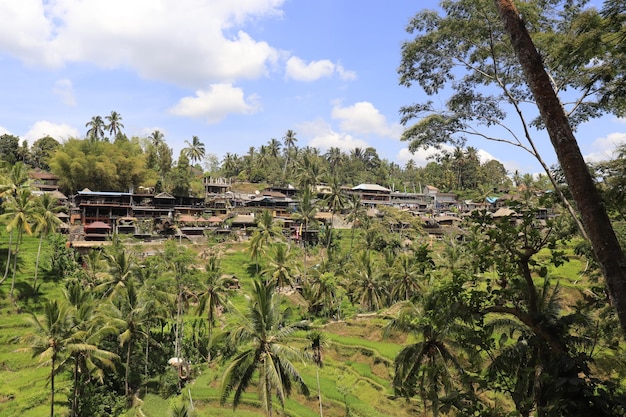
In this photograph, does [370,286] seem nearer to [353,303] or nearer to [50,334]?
[353,303]

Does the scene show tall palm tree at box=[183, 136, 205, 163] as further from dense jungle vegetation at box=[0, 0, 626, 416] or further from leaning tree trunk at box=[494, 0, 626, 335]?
leaning tree trunk at box=[494, 0, 626, 335]

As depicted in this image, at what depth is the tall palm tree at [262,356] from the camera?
18.2m

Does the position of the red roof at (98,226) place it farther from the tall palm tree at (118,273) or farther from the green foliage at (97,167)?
the tall palm tree at (118,273)

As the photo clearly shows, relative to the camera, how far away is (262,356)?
18609 mm

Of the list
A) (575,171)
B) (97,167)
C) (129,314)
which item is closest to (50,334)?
(129,314)

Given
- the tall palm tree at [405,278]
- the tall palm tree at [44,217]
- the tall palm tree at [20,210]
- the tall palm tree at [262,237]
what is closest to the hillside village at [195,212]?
the tall palm tree at [44,217]

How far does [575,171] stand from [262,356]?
52.0 feet

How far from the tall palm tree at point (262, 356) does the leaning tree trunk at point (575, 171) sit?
14337 mm

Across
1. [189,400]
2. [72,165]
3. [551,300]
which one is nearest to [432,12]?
[551,300]

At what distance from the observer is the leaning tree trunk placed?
5.95 m

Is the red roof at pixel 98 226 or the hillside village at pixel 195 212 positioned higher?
the hillside village at pixel 195 212

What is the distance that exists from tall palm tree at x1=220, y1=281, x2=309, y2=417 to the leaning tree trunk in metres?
14.3

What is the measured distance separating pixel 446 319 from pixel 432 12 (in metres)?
9.97

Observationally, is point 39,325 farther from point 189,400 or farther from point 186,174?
point 186,174
